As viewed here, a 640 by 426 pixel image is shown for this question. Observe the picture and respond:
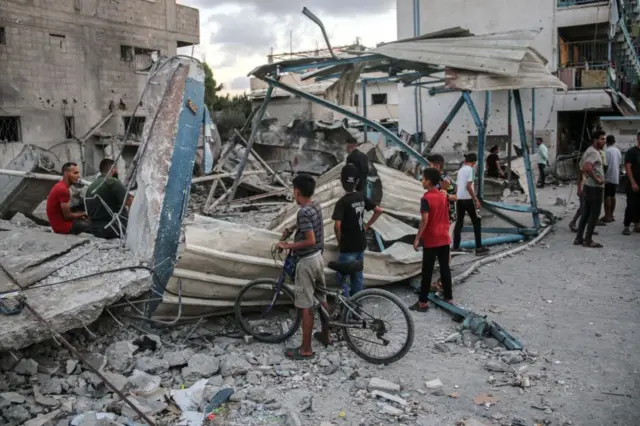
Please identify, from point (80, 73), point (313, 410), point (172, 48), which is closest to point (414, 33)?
point (172, 48)

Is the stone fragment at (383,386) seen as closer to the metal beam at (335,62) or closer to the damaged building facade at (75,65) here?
the metal beam at (335,62)

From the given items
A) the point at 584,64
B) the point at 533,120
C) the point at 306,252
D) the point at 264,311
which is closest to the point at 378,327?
the point at 306,252

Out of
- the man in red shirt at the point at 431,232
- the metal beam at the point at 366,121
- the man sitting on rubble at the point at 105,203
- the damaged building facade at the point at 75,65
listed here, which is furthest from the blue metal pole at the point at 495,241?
the damaged building facade at the point at 75,65

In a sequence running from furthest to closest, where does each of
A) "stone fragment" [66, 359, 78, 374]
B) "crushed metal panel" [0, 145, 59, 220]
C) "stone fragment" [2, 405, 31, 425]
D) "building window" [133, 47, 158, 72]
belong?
1. "building window" [133, 47, 158, 72]
2. "crushed metal panel" [0, 145, 59, 220]
3. "stone fragment" [66, 359, 78, 374]
4. "stone fragment" [2, 405, 31, 425]

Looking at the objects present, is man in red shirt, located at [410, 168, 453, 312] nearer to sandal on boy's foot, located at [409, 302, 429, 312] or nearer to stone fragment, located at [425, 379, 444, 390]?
sandal on boy's foot, located at [409, 302, 429, 312]

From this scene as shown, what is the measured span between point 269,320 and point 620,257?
5.32m

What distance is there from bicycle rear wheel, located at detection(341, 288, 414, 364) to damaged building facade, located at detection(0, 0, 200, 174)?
14.9 metres

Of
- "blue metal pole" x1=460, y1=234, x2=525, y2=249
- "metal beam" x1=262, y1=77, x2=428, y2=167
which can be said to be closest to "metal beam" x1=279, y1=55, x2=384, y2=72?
"metal beam" x1=262, y1=77, x2=428, y2=167

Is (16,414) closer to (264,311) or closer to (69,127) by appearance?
(264,311)

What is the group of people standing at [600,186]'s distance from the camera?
333 inches

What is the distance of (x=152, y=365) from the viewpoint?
4.71 m

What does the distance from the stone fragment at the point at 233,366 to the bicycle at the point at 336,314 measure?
59 centimetres

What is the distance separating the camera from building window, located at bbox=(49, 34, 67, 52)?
19.6m

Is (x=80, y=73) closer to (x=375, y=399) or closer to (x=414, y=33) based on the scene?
(x=414, y=33)
